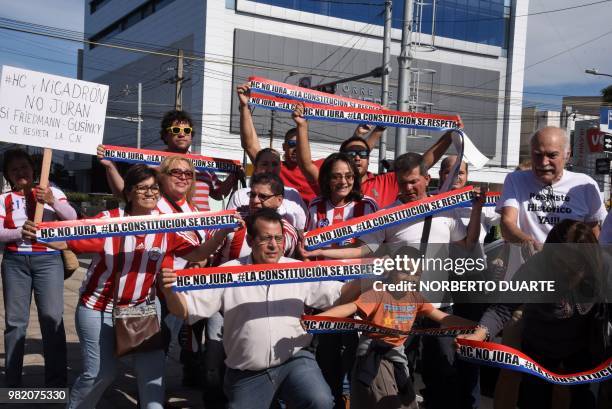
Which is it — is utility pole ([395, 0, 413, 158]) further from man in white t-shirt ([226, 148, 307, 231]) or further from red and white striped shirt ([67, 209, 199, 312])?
red and white striped shirt ([67, 209, 199, 312])

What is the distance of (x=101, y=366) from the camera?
4.24 meters

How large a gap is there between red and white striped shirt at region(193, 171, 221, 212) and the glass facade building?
40.0m

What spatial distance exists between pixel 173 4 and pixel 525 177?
47.0 metres

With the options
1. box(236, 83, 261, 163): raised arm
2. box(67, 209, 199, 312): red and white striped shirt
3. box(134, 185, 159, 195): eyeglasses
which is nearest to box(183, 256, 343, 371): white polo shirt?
box(67, 209, 199, 312): red and white striped shirt

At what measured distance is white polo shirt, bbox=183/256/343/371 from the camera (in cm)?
391

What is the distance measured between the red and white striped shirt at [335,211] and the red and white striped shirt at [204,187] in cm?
120

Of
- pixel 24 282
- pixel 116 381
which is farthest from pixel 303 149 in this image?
pixel 116 381

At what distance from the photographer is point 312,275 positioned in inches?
158

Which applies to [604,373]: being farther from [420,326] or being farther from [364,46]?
[364,46]

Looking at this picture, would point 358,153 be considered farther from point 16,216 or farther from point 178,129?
point 16,216

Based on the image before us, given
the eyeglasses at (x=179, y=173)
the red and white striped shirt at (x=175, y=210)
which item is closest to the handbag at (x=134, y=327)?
the red and white striped shirt at (x=175, y=210)

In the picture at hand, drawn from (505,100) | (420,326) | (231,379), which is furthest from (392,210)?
(505,100)

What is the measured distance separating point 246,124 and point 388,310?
6.82 ft

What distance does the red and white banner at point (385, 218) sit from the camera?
14.3 feet
